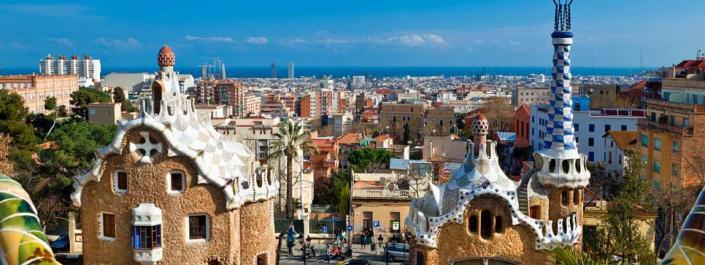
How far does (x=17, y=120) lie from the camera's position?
2000 inches

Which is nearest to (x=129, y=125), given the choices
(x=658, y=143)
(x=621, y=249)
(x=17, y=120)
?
(x=621, y=249)

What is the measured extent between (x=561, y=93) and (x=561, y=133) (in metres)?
1.37

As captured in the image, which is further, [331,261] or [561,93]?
[331,261]

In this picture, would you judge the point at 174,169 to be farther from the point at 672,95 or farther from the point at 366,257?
the point at 672,95

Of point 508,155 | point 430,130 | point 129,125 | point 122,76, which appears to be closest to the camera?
point 129,125

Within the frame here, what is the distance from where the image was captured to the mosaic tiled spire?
26.0 meters

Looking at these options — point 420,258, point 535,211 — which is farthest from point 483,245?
point 535,211

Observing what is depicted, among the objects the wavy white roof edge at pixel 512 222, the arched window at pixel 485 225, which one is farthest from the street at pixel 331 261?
the arched window at pixel 485 225

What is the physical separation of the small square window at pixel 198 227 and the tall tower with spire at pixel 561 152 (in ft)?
35.9

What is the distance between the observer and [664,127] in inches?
1833

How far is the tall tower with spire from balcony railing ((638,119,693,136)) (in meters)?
21.1

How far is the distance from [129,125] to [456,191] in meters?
10.5

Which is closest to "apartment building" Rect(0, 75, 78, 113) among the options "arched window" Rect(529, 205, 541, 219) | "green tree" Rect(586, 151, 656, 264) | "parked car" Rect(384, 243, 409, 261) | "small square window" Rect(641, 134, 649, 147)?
"parked car" Rect(384, 243, 409, 261)

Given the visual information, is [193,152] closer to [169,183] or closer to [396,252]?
[169,183]
